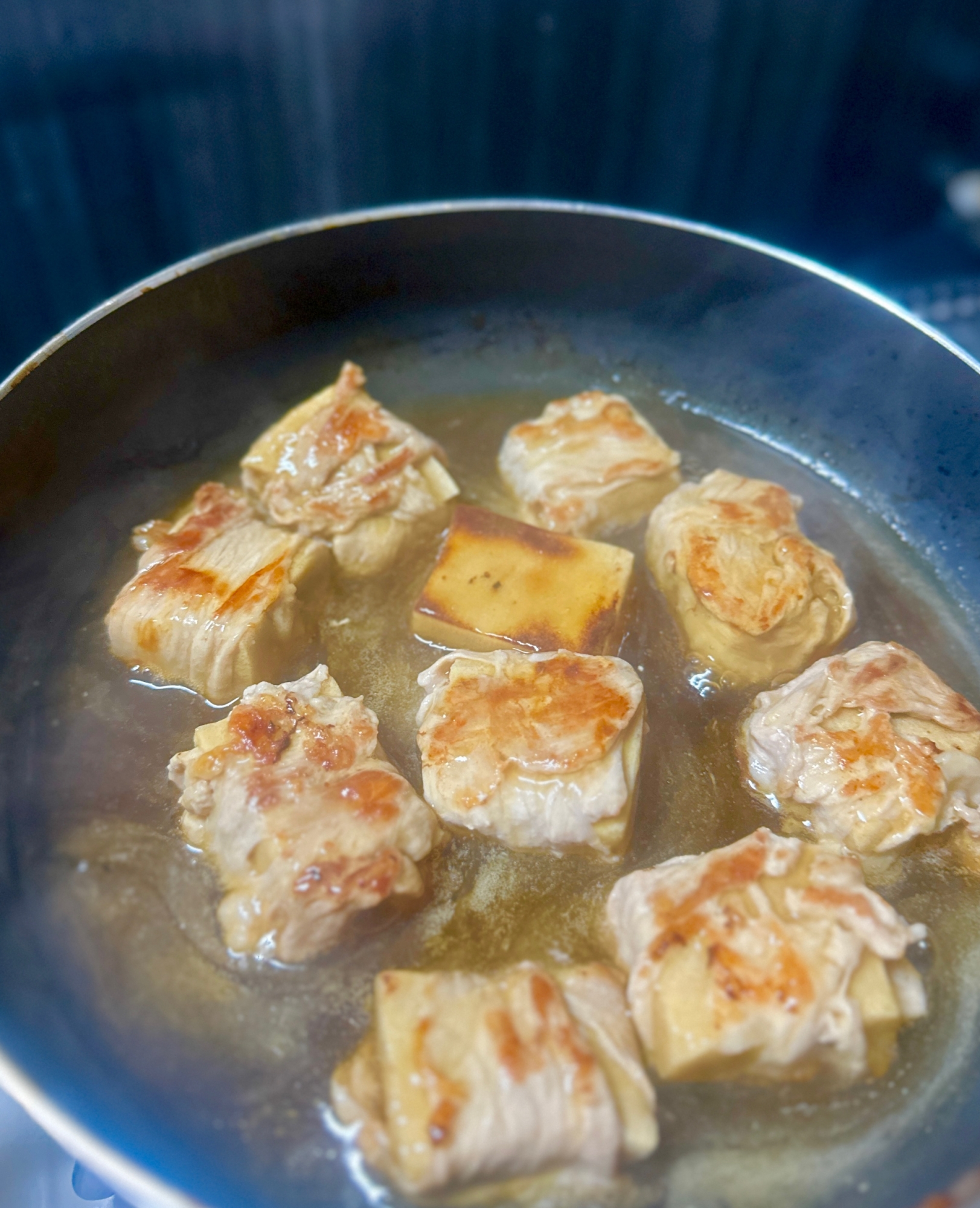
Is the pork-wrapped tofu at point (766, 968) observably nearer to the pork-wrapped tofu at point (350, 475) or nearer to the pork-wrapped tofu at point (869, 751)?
the pork-wrapped tofu at point (869, 751)

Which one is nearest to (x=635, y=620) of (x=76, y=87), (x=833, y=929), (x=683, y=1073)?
(x=833, y=929)

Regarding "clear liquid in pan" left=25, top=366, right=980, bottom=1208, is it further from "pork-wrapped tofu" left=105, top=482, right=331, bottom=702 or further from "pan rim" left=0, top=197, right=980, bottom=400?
"pan rim" left=0, top=197, right=980, bottom=400

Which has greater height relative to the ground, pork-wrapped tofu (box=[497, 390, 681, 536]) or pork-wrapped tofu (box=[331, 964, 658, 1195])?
pork-wrapped tofu (box=[497, 390, 681, 536])

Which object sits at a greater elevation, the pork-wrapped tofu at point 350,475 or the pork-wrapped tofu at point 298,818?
the pork-wrapped tofu at point 350,475

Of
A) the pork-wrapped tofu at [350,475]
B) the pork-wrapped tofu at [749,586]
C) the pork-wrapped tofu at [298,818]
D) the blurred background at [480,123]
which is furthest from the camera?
the blurred background at [480,123]

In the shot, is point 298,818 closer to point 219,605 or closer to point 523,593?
point 219,605

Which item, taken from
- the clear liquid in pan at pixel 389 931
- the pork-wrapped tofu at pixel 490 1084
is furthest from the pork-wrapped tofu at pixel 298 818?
the pork-wrapped tofu at pixel 490 1084

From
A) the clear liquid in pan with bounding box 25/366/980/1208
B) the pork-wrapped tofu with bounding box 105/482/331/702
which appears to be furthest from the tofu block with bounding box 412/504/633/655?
the pork-wrapped tofu with bounding box 105/482/331/702
